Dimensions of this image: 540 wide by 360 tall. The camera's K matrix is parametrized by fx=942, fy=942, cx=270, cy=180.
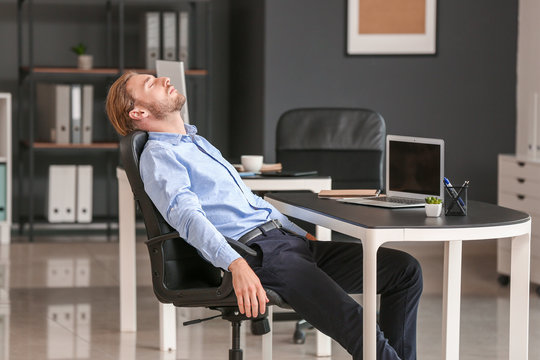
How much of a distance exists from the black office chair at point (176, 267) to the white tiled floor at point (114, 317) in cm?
99

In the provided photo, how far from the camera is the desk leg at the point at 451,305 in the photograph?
9.00 ft

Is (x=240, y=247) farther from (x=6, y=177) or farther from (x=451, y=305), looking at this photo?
(x=6, y=177)

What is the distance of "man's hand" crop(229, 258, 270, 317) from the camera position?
2400 mm

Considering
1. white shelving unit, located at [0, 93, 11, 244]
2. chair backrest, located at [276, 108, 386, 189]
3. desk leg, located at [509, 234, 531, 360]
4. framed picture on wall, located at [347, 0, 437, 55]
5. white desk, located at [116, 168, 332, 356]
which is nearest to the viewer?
desk leg, located at [509, 234, 531, 360]

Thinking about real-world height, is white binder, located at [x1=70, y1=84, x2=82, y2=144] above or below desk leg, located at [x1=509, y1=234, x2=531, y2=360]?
above

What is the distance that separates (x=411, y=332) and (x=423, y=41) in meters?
3.76

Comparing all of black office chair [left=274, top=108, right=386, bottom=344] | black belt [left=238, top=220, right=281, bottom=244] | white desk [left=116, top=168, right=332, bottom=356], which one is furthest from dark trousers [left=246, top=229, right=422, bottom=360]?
black office chair [left=274, top=108, right=386, bottom=344]

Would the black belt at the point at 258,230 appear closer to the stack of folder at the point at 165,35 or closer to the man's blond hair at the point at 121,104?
the man's blond hair at the point at 121,104

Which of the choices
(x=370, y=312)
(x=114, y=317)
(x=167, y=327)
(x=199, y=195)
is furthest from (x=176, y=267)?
(x=114, y=317)

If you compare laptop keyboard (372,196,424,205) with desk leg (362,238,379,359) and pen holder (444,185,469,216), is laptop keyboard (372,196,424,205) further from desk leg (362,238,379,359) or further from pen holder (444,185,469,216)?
desk leg (362,238,379,359)

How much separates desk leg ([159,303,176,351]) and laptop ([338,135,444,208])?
42.3 inches

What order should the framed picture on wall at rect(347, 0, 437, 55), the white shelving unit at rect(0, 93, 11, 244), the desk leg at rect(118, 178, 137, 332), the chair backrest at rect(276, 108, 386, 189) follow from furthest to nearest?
the white shelving unit at rect(0, 93, 11, 244)
the framed picture on wall at rect(347, 0, 437, 55)
the chair backrest at rect(276, 108, 386, 189)
the desk leg at rect(118, 178, 137, 332)

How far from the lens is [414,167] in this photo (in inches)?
111

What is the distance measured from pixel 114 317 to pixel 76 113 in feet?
8.07
